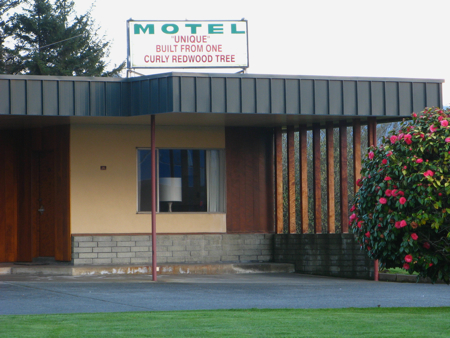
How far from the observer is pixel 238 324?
726 cm

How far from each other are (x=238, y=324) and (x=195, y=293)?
3.32 meters

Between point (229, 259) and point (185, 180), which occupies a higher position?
point (185, 180)

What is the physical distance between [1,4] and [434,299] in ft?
109

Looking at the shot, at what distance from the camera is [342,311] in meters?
8.60

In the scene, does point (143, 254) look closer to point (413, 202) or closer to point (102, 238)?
point (102, 238)

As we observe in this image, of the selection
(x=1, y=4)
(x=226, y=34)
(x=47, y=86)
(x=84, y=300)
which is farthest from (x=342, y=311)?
(x=1, y=4)

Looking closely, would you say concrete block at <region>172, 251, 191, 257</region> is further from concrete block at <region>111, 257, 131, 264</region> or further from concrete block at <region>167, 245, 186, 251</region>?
concrete block at <region>111, 257, 131, 264</region>

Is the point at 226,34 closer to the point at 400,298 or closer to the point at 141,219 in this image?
the point at 141,219

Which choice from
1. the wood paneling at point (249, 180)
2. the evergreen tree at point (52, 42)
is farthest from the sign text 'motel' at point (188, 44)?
the evergreen tree at point (52, 42)

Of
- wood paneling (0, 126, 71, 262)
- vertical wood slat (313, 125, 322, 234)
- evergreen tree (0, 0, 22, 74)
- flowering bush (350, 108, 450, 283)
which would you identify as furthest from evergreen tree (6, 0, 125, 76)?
flowering bush (350, 108, 450, 283)

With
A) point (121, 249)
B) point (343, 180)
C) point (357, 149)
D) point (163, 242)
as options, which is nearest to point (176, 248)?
point (163, 242)

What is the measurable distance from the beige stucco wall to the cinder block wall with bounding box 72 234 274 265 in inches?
8.0

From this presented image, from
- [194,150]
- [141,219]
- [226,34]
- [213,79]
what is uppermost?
[226,34]

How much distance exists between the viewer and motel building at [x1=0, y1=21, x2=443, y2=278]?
1305 centimetres
